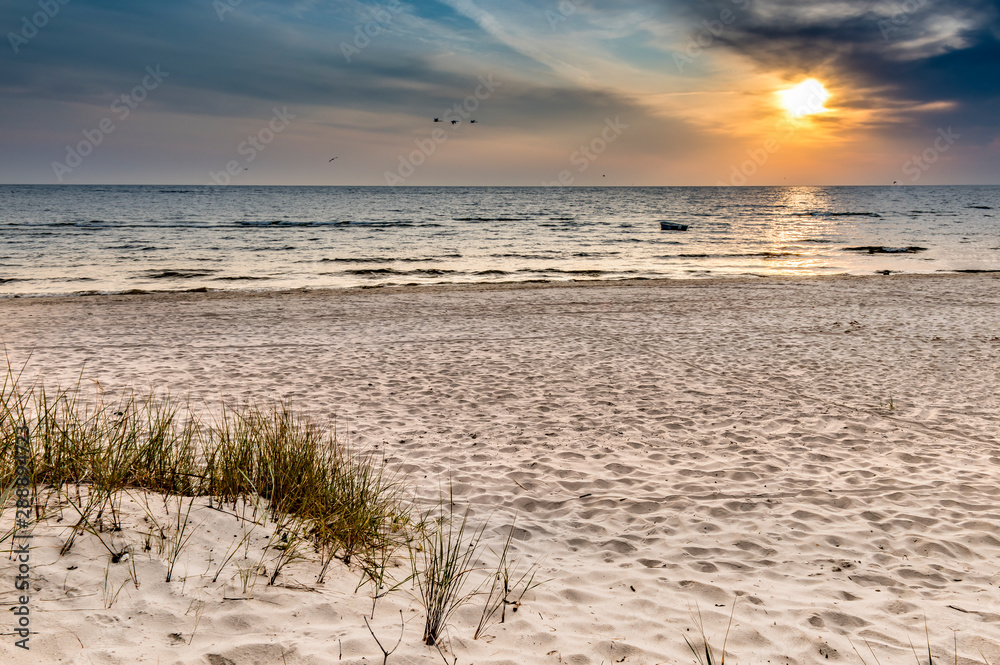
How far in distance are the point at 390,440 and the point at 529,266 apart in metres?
22.0

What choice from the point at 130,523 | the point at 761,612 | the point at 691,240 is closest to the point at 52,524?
the point at 130,523

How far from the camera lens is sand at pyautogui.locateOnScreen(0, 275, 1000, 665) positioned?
3.19 meters

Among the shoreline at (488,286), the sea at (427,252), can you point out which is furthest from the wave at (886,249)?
the shoreline at (488,286)

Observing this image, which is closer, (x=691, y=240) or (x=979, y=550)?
(x=979, y=550)

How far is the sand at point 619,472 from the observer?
10.5 ft

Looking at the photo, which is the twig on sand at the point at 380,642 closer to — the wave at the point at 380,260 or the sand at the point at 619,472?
the sand at the point at 619,472

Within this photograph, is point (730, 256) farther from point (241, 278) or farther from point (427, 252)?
point (241, 278)

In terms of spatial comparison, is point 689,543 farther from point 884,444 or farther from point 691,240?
point 691,240

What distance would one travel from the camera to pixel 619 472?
626 centimetres

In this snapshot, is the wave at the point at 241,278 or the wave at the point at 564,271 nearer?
the wave at the point at 241,278

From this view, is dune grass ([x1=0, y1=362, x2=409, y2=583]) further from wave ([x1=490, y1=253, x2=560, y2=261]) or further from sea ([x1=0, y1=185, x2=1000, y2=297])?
wave ([x1=490, y1=253, x2=560, y2=261])

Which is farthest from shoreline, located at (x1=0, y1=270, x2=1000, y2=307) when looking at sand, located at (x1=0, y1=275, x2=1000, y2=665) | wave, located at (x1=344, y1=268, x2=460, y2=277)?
sand, located at (x1=0, y1=275, x2=1000, y2=665)

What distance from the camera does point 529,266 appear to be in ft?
92.9

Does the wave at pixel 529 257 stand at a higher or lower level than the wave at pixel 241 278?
higher
